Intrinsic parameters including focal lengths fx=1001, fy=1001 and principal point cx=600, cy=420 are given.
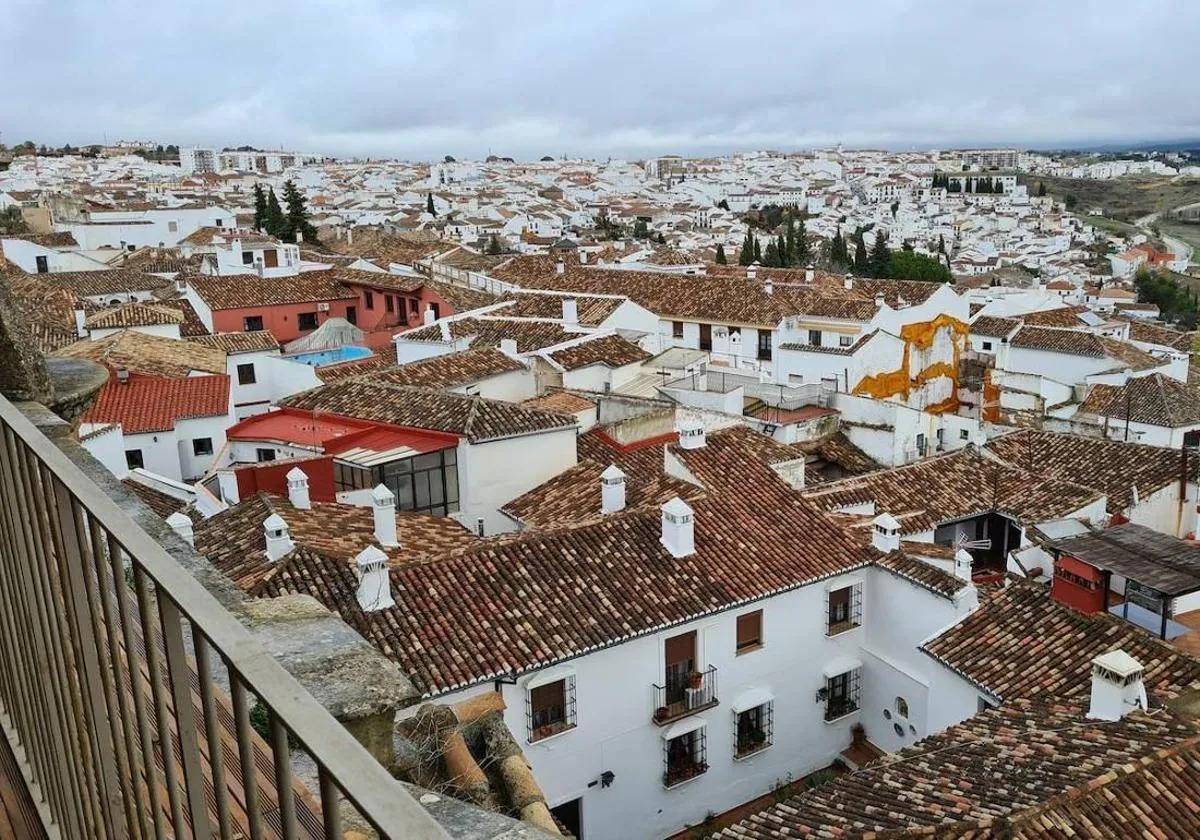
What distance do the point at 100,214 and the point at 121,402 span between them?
1479 inches

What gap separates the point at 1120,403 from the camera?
29.2 m

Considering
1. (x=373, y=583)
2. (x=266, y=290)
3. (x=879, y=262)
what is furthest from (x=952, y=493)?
(x=879, y=262)

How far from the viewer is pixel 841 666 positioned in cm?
1366

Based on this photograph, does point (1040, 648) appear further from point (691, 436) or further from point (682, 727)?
point (691, 436)

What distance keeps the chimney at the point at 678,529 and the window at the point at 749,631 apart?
3.52 ft

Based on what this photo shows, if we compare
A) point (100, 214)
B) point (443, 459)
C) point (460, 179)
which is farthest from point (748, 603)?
point (460, 179)

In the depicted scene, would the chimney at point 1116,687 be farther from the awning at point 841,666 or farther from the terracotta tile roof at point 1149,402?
the terracotta tile roof at point 1149,402

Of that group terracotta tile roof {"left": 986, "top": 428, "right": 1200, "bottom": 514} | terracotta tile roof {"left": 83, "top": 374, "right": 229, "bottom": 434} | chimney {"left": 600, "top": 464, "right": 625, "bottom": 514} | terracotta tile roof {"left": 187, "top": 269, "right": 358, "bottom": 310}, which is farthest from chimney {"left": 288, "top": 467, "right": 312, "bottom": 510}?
terracotta tile roof {"left": 187, "top": 269, "right": 358, "bottom": 310}

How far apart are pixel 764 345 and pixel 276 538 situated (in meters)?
21.8

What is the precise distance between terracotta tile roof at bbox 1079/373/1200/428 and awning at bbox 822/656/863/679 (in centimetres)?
1804

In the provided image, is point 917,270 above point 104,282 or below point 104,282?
below

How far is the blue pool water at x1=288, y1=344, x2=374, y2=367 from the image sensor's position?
27861 mm

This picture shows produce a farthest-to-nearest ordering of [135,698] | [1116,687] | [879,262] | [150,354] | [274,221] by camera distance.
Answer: [879,262] → [274,221] → [150,354] → [1116,687] → [135,698]

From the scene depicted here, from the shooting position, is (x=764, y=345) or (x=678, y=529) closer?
(x=678, y=529)
